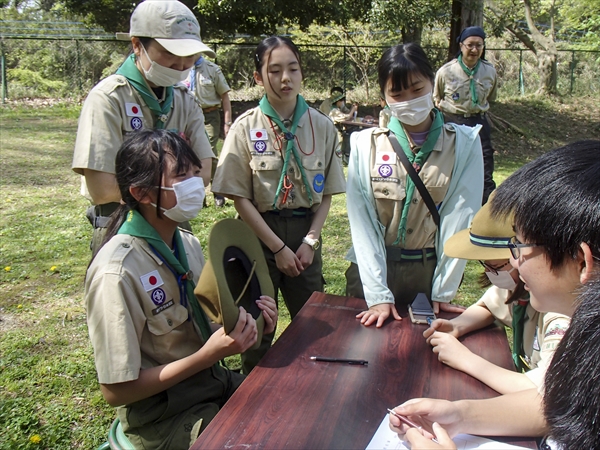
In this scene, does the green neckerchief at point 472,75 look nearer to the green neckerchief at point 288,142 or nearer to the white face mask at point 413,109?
the green neckerchief at point 288,142

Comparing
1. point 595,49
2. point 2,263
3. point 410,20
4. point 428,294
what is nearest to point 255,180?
point 428,294

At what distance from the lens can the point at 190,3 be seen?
10.9 m

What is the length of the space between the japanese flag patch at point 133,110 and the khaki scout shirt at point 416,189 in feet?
3.54

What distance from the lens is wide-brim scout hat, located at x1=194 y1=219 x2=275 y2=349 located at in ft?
5.31

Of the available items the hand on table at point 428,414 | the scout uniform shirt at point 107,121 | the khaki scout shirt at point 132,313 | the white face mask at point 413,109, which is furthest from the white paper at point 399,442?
the scout uniform shirt at point 107,121

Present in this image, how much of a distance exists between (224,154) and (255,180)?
0.19 m

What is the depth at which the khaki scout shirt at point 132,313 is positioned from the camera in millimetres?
1665

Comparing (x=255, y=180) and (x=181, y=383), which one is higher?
(x=255, y=180)

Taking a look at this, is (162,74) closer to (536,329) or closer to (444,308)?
→ (444,308)

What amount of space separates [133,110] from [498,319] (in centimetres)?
178

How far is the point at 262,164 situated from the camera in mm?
2607

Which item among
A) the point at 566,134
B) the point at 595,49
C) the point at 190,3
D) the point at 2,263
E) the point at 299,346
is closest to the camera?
the point at 299,346

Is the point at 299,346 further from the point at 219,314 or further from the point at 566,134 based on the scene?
the point at 566,134

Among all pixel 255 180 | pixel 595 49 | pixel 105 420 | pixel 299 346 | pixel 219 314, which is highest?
pixel 595 49
